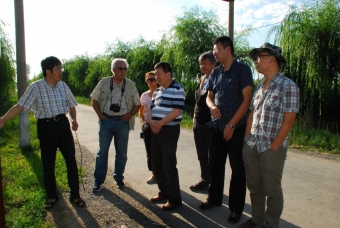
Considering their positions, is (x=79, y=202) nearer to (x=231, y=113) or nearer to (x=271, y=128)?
(x=231, y=113)

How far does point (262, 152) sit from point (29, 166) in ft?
14.0

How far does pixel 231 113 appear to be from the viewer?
3.44 m

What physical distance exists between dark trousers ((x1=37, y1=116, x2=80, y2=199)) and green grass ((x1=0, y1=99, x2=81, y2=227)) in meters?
0.29

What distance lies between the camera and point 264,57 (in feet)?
9.84

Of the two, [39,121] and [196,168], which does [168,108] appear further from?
[196,168]

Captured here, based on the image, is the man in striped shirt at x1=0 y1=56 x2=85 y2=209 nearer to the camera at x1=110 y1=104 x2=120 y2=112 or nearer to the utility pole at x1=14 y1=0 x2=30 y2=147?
the camera at x1=110 y1=104 x2=120 y2=112

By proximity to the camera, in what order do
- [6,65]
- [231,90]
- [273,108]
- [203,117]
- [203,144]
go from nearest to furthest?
[273,108] < [231,90] < [203,117] < [203,144] < [6,65]

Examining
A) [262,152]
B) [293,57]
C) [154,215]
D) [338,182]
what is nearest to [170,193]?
[154,215]

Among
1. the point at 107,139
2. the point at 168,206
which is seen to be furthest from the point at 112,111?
the point at 168,206

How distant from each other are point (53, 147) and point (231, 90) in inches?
89.3

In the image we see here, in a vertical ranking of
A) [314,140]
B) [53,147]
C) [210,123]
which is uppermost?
[210,123]

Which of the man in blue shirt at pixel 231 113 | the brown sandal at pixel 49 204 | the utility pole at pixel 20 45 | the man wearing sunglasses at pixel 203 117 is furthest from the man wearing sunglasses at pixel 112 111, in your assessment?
the utility pole at pixel 20 45

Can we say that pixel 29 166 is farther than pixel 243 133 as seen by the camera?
Yes

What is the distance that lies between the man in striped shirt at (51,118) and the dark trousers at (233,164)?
1.72m
